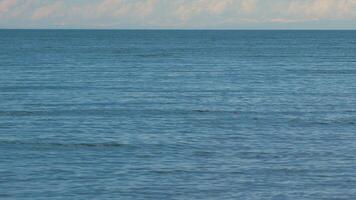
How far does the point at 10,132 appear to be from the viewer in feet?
127

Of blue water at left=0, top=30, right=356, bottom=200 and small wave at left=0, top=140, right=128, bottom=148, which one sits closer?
blue water at left=0, top=30, right=356, bottom=200

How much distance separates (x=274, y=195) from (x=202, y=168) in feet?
15.4

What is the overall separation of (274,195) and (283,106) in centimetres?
2365

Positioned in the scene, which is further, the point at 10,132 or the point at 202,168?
the point at 10,132

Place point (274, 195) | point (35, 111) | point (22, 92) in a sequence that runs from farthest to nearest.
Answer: point (22, 92) → point (35, 111) → point (274, 195)

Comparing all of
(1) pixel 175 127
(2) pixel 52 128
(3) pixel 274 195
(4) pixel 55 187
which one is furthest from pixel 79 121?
(3) pixel 274 195

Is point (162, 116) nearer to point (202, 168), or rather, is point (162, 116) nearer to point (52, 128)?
point (52, 128)

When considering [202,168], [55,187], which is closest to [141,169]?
[202,168]

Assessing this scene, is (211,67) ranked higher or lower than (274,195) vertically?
higher

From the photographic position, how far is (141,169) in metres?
30.0

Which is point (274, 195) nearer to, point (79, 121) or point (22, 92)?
point (79, 121)

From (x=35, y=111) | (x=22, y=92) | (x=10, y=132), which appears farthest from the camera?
(x=22, y=92)

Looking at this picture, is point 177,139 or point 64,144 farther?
point 177,139

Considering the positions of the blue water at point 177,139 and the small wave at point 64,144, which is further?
the small wave at point 64,144
